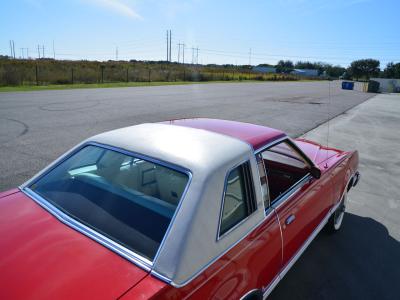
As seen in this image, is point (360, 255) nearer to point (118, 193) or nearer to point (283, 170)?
point (283, 170)

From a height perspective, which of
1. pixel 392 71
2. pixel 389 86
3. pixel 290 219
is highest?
pixel 392 71

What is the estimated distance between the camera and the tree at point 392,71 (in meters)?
88.0

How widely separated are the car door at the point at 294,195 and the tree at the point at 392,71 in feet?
332

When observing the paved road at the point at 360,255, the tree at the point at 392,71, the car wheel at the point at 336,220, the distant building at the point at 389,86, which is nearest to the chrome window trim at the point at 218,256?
the paved road at the point at 360,255

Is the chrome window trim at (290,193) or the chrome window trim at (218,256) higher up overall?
the chrome window trim at (290,193)

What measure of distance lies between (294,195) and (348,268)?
1274 millimetres

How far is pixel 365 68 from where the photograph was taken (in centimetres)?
10088

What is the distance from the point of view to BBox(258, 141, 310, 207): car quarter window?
10.5ft

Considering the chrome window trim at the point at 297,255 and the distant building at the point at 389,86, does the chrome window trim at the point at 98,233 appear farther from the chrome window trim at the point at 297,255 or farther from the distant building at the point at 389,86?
the distant building at the point at 389,86

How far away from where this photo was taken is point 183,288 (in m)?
1.46

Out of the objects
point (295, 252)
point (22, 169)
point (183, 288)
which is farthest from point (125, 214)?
point (22, 169)

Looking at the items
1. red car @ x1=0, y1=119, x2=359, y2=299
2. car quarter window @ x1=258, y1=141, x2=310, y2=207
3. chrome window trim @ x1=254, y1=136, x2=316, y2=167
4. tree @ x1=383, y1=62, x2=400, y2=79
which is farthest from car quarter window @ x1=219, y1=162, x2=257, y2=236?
tree @ x1=383, y1=62, x2=400, y2=79

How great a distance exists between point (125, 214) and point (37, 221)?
53 centimetres

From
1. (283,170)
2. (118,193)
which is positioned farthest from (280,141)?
(118,193)
